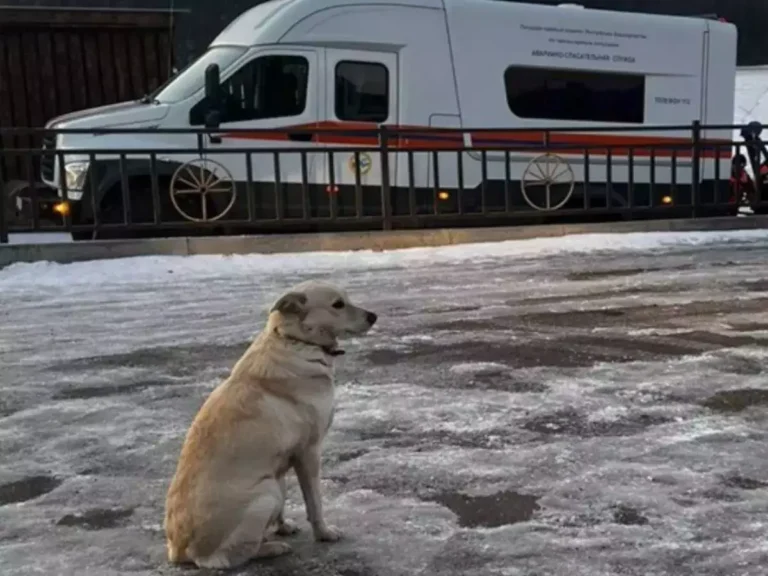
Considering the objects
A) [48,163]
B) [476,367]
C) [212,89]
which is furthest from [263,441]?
[48,163]

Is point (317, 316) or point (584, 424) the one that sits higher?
point (317, 316)

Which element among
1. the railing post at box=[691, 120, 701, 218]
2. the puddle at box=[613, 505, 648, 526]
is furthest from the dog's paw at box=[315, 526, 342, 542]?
the railing post at box=[691, 120, 701, 218]

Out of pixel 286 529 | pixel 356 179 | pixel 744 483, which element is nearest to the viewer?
pixel 286 529

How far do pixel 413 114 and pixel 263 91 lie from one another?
192 centimetres

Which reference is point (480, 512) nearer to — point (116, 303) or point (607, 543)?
point (607, 543)

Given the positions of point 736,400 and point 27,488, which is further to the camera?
point 736,400

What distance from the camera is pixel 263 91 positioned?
443 inches

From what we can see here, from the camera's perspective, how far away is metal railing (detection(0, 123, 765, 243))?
10.1 metres

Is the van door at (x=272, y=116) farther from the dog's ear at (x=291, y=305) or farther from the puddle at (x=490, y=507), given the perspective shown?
the dog's ear at (x=291, y=305)

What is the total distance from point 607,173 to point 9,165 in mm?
8806

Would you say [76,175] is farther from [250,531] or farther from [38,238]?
[250,531]

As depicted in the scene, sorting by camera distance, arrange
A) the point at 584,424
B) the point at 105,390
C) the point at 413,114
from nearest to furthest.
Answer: the point at 584,424 → the point at 105,390 → the point at 413,114

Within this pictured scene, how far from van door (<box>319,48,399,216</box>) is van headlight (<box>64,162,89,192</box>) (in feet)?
8.90

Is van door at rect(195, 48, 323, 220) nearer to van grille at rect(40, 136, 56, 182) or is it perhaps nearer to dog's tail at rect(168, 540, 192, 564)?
van grille at rect(40, 136, 56, 182)
